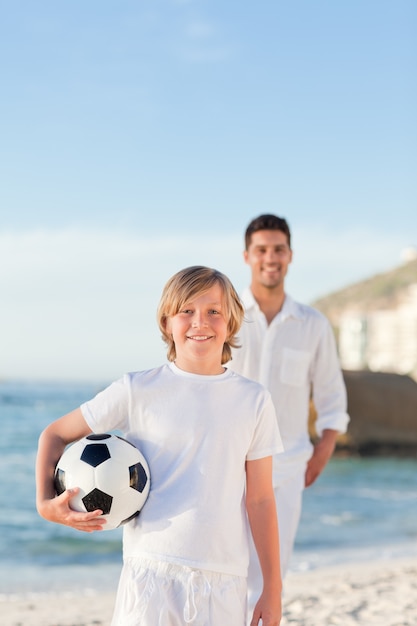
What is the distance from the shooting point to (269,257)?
4.71 meters

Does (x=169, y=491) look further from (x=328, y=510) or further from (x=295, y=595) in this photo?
(x=328, y=510)

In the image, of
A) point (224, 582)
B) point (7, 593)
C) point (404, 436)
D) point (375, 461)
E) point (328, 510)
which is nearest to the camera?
point (224, 582)

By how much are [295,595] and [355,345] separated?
287 ft

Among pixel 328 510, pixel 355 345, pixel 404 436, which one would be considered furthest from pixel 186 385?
pixel 355 345

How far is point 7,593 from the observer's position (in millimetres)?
8578

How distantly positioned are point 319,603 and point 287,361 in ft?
10.7

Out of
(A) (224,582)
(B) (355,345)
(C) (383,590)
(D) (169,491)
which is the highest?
(D) (169,491)

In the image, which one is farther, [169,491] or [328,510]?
[328,510]

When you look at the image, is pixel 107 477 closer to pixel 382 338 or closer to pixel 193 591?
pixel 193 591

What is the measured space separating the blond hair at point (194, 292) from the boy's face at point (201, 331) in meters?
0.02

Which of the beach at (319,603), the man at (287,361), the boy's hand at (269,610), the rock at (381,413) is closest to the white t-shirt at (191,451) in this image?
the boy's hand at (269,610)

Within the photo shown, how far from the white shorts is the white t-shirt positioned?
0.03 metres

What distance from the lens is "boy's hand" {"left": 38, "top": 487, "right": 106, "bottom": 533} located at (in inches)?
101

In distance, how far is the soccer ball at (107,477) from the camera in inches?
102
